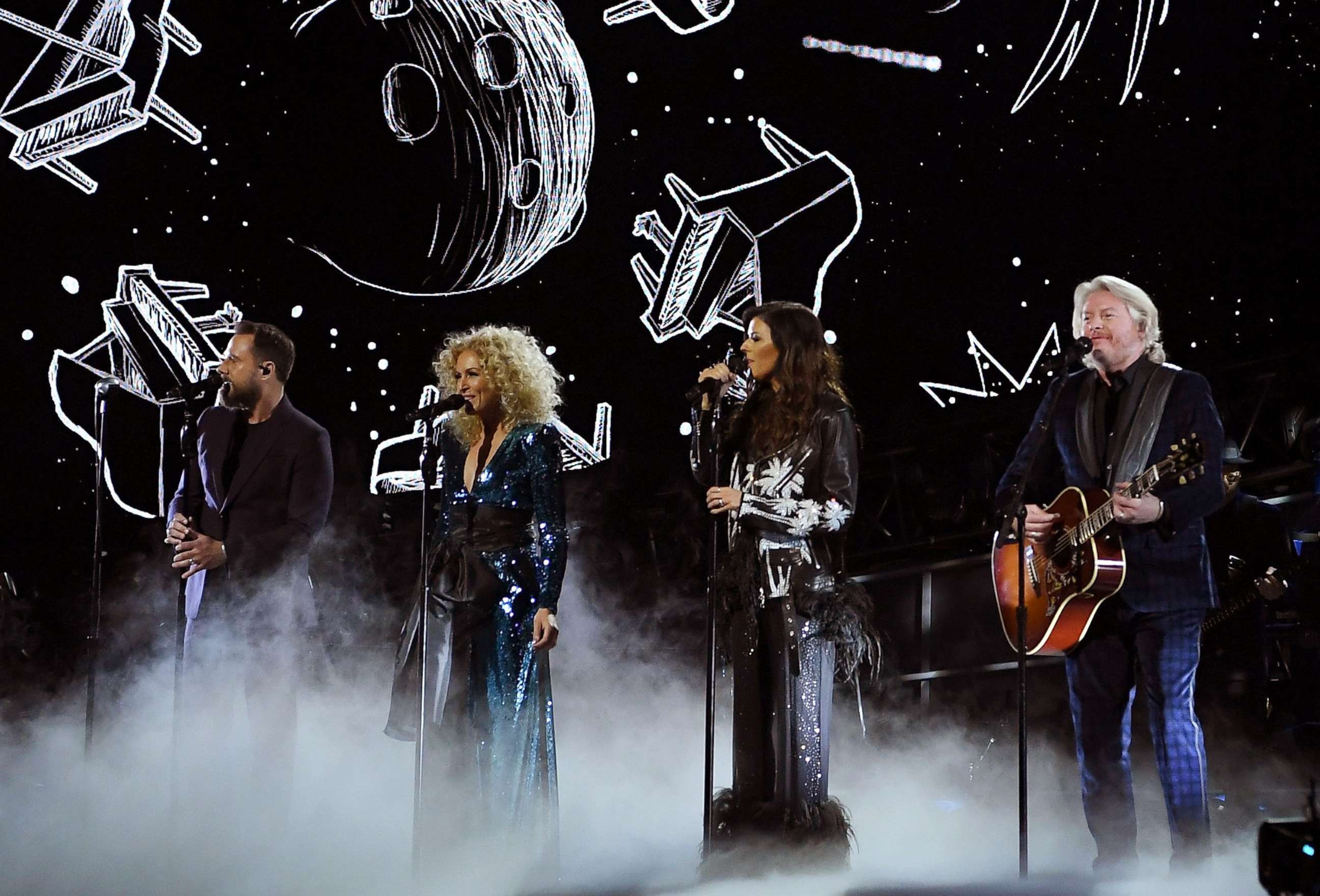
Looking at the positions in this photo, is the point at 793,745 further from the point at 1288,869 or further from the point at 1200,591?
the point at 1288,869

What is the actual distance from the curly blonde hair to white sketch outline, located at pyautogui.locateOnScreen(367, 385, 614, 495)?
214 cm

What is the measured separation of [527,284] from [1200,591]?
3.94 meters

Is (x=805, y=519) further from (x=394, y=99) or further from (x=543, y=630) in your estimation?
(x=394, y=99)

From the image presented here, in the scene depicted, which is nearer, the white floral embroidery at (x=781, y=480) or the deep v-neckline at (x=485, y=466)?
the white floral embroidery at (x=781, y=480)

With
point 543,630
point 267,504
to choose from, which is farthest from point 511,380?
point 267,504

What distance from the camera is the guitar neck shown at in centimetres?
386

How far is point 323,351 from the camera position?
672 cm

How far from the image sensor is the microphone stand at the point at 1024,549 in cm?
383

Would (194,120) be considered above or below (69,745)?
above

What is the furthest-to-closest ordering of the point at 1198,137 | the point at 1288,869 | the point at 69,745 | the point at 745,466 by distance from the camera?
1. the point at 1198,137
2. the point at 69,745
3. the point at 745,466
4. the point at 1288,869

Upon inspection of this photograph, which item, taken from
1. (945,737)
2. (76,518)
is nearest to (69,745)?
(76,518)

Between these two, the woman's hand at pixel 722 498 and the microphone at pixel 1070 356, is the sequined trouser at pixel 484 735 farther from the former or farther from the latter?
the microphone at pixel 1070 356

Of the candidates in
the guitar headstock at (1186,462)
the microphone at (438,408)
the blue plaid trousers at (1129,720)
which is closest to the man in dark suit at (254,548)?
the microphone at (438,408)

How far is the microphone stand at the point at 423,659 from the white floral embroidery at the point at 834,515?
1.21 metres
